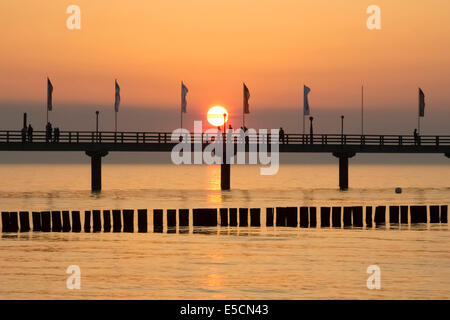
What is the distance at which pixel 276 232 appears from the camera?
50.0 meters

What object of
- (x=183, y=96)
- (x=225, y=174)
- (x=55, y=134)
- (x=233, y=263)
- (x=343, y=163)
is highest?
(x=183, y=96)

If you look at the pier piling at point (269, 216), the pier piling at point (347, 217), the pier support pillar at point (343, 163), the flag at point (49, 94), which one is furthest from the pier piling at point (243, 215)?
the pier support pillar at point (343, 163)

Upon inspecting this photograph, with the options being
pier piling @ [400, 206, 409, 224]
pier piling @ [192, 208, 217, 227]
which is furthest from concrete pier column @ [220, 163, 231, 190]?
pier piling @ [192, 208, 217, 227]

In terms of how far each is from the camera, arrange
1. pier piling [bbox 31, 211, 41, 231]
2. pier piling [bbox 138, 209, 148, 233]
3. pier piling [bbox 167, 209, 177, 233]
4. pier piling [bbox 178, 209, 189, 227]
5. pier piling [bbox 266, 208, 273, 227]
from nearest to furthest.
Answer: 1. pier piling [bbox 31, 211, 41, 231]
2. pier piling [bbox 138, 209, 148, 233]
3. pier piling [bbox 178, 209, 189, 227]
4. pier piling [bbox 167, 209, 177, 233]
5. pier piling [bbox 266, 208, 273, 227]

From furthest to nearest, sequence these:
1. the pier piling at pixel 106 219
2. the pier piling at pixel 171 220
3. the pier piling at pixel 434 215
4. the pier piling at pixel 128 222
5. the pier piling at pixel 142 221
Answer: the pier piling at pixel 434 215
the pier piling at pixel 171 220
the pier piling at pixel 106 219
the pier piling at pixel 128 222
the pier piling at pixel 142 221

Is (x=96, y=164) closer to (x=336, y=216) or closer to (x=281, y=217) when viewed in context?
(x=281, y=217)

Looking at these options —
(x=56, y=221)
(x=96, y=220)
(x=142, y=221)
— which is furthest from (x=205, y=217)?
(x=56, y=221)

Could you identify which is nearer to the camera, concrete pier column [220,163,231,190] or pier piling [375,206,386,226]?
pier piling [375,206,386,226]

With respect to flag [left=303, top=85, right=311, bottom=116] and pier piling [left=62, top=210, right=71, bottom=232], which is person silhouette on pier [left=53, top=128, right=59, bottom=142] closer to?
flag [left=303, top=85, right=311, bottom=116]

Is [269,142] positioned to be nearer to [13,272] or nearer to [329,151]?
[329,151]

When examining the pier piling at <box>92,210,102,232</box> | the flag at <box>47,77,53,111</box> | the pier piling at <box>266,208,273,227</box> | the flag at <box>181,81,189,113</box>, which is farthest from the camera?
the flag at <box>181,81,189,113</box>

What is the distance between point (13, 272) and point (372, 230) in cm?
2231

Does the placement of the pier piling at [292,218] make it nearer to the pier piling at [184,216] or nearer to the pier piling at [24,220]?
the pier piling at [184,216]

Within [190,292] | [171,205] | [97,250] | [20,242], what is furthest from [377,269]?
[171,205]
